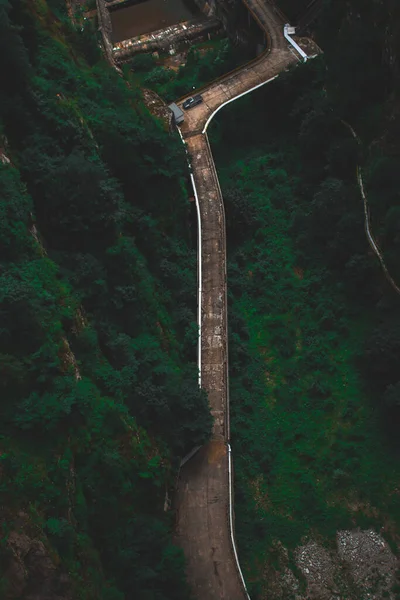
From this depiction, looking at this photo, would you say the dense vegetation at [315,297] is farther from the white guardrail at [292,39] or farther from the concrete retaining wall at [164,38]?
the concrete retaining wall at [164,38]

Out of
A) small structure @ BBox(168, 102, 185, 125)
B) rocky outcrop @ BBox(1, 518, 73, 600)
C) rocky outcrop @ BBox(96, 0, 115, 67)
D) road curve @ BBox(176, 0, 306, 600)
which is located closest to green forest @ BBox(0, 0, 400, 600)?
rocky outcrop @ BBox(1, 518, 73, 600)

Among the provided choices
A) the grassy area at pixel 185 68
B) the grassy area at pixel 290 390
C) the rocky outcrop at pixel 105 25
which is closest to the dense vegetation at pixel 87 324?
the grassy area at pixel 290 390

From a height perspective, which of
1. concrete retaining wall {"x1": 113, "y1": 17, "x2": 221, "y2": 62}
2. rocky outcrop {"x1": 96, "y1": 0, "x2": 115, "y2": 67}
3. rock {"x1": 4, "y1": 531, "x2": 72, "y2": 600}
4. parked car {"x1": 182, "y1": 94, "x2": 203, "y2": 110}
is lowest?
rock {"x1": 4, "y1": 531, "x2": 72, "y2": 600}

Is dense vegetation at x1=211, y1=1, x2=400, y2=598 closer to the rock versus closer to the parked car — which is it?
the parked car

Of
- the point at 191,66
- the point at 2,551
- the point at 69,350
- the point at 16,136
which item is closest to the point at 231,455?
the point at 69,350

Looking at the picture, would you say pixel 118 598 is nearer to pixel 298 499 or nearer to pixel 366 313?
pixel 298 499

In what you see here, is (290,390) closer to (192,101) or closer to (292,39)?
(192,101)
